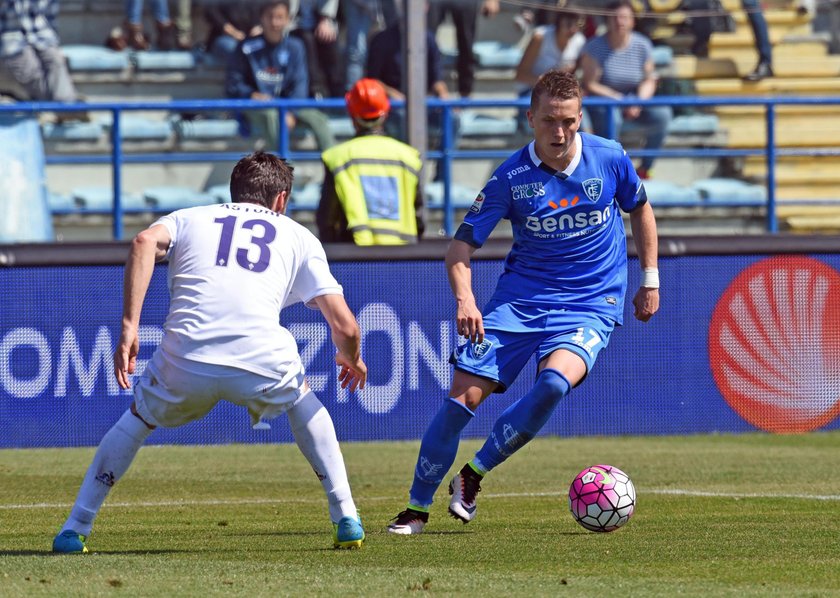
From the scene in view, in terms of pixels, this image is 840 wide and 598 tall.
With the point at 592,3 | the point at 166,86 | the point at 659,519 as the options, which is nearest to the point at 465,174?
the point at 592,3

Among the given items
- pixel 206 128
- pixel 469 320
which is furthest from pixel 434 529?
pixel 206 128

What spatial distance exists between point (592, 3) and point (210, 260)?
9052mm

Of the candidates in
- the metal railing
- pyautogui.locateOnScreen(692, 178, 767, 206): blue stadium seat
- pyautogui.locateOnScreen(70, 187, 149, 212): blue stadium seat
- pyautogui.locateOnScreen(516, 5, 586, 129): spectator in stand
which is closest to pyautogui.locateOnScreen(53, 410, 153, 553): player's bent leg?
the metal railing

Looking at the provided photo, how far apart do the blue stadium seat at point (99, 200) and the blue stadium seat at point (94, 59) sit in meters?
2.47

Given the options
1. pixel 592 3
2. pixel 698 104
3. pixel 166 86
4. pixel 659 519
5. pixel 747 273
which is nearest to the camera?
pixel 659 519

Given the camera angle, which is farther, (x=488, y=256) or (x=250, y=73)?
(x=250, y=73)

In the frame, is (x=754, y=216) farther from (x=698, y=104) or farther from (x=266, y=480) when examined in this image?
(x=266, y=480)

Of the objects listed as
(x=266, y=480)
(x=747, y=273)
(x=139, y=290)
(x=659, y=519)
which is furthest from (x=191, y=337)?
(x=747, y=273)

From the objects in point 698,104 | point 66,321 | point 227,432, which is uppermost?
point 698,104

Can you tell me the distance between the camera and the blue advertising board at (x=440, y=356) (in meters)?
11.1

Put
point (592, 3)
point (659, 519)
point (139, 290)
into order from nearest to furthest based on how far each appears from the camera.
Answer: point (139, 290) < point (659, 519) < point (592, 3)

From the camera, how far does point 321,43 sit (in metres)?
14.8

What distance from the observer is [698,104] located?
1355cm

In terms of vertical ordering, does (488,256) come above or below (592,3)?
below
